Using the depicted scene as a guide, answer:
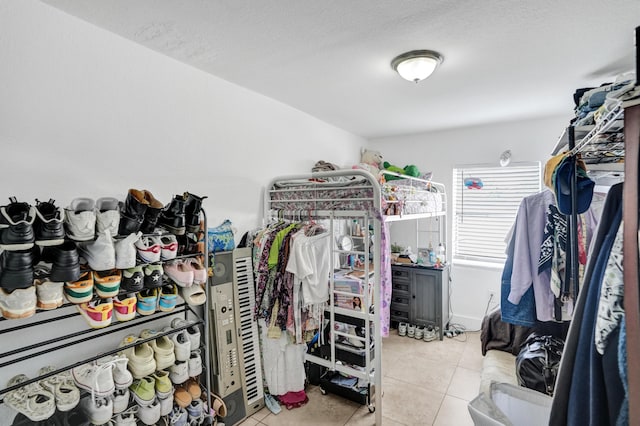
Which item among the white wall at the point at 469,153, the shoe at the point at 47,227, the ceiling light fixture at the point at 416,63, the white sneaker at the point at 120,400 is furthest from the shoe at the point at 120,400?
the white wall at the point at 469,153

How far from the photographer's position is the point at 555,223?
64.9 inches

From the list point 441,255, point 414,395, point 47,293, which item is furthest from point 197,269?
point 441,255

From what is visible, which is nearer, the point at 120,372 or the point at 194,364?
the point at 120,372

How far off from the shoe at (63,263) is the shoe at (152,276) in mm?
304

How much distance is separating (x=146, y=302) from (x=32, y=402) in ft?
1.76

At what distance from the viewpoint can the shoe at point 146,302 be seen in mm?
1585

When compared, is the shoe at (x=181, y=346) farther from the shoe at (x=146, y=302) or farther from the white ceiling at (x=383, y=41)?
the white ceiling at (x=383, y=41)

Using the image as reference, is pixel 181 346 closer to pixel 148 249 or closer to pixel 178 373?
pixel 178 373

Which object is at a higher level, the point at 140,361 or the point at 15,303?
the point at 15,303

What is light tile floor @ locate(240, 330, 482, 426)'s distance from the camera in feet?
7.25

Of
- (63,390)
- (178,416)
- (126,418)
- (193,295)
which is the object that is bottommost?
(178,416)

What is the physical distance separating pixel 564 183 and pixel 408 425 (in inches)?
73.2

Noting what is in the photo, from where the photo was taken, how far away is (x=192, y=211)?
1.76m

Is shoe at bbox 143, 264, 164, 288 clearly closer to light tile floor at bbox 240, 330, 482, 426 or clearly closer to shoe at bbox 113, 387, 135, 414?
shoe at bbox 113, 387, 135, 414
